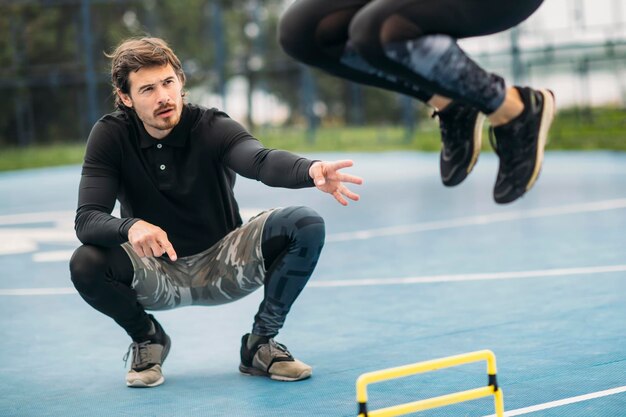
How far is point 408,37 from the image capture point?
247 cm

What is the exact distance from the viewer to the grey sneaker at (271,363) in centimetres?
381

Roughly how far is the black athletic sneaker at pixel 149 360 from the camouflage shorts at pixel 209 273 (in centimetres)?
14

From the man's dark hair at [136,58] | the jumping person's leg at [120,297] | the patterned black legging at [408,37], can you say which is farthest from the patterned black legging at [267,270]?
the patterned black legging at [408,37]

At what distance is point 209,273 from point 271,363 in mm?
483

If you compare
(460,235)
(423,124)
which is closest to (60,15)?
(423,124)

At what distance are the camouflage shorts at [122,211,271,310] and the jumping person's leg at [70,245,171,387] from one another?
0.21ft

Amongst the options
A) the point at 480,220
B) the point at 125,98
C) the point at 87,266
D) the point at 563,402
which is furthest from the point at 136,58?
the point at 480,220

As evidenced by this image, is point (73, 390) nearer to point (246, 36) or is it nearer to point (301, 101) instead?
point (301, 101)

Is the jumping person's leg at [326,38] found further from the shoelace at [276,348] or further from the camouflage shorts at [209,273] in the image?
the shoelace at [276,348]

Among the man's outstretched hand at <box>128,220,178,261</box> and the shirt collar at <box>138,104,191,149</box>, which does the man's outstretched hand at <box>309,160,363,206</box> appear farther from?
the shirt collar at <box>138,104,191,149</box>

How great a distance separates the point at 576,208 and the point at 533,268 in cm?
275

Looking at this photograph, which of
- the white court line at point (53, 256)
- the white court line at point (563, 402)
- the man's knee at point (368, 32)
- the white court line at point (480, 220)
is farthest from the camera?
the white court line at point (480, 220)

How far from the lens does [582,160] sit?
13477mm

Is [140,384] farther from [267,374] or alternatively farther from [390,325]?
[390,325]
